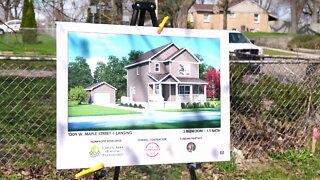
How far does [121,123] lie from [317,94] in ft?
12.3

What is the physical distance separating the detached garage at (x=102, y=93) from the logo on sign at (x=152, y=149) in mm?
418

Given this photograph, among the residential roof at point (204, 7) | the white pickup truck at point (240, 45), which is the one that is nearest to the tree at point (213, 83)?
the white pickup truck at point (240, 45)

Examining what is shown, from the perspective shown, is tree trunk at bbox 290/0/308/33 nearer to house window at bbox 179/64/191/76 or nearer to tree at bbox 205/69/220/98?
tree at bbox 205/69/220/98

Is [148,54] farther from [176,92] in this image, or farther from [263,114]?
[263,114]

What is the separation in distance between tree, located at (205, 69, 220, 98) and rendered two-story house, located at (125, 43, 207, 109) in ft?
0.14

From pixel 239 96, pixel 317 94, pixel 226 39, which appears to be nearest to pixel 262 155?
pixel 239 96

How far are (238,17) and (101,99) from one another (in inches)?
2788

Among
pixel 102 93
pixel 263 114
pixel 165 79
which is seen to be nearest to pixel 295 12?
pixel 263 114

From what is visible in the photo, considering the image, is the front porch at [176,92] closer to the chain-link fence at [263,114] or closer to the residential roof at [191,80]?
the residential roof at [191,80]

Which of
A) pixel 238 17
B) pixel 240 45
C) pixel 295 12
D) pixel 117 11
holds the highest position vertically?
pixel 238 17

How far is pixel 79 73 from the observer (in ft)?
10.8

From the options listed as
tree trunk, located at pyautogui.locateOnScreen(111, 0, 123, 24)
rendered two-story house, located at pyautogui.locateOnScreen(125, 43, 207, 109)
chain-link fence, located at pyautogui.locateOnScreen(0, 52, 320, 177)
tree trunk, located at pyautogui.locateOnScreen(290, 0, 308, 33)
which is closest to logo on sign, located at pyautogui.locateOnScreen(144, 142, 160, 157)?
rendered two-story house, located at pyautogui.locateOnScreen(125, 43, 207, 109)

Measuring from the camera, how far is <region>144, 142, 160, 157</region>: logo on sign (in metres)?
3.48

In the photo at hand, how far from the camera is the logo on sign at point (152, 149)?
3.48m
